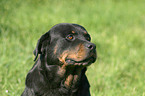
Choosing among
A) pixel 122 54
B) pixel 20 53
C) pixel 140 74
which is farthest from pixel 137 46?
pixel 20 53

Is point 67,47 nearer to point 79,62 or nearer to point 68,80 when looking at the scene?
point 79,62

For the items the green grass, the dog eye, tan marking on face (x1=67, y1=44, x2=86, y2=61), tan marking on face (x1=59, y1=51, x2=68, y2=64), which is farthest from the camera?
the green grass

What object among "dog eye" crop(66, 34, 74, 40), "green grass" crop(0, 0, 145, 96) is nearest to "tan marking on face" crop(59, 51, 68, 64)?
"dog eye" crop(66, 34, 74, 40)

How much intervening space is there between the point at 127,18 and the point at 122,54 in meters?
2.83

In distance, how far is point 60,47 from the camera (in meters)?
3.08

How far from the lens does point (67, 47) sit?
3037 mm

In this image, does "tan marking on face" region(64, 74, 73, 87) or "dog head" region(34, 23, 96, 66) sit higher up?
"dog head" region(34, 23, 96, 66)

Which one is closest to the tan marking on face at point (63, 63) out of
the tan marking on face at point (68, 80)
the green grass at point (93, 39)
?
the tan marking on face at point (68, 80)

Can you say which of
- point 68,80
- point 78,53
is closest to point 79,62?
point 78,53

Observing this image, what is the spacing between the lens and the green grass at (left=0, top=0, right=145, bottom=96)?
4289 mm

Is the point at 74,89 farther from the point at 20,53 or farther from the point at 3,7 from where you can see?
the point at 3,7

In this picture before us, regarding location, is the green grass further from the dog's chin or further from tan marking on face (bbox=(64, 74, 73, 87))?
the dog's chin

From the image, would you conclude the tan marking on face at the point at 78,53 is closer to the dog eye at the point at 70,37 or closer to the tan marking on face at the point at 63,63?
the tan marking on face at the point at 63,63

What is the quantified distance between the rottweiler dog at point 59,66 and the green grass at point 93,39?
0.77m
